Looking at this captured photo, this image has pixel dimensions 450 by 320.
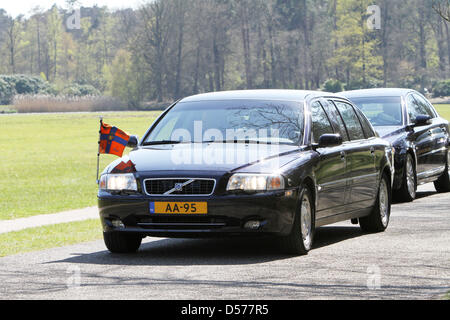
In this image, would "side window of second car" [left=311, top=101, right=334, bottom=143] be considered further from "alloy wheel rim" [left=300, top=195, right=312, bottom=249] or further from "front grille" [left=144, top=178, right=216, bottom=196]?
"front grille" [left=144, top=178, right=216, bottom=196]

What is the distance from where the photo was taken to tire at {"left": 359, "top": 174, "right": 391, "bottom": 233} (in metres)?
11.9

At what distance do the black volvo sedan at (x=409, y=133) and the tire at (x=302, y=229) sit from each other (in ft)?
20.0

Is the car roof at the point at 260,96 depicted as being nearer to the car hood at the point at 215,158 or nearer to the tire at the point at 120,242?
the car hood at the point at 215,158

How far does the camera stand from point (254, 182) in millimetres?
9367

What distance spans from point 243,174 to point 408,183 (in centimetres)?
741

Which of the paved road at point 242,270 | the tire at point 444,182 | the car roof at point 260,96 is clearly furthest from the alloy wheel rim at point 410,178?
the car roof at point 260,96

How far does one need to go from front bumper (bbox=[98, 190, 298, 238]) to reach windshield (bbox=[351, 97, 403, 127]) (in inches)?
290

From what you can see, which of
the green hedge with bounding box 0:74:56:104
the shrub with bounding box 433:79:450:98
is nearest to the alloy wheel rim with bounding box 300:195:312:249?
the shrub with bounding box 433:79:450:98

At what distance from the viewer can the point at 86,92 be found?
113375mm

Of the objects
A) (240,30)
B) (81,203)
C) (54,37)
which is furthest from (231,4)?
(81,203)

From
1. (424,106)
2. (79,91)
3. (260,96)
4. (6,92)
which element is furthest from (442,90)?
(260,96)

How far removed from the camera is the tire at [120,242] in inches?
398
